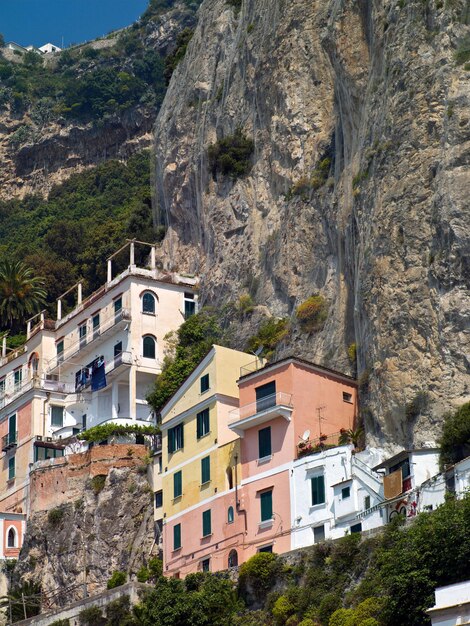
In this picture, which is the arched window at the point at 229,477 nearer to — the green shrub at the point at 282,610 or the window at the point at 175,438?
the window at the point at 175,438

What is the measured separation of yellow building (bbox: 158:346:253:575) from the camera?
6128cm

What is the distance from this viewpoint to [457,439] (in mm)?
53219

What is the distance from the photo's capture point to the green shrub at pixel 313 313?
69250 millimetres

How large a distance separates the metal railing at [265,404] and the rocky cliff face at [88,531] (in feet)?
33.1

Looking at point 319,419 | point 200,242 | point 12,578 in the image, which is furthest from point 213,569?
point 200,242

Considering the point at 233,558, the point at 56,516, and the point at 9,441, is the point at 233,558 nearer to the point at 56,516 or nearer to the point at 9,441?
the point at 56,516

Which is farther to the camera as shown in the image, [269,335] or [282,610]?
[269,335]

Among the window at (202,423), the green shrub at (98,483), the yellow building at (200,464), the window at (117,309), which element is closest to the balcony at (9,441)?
the window at (117,309)

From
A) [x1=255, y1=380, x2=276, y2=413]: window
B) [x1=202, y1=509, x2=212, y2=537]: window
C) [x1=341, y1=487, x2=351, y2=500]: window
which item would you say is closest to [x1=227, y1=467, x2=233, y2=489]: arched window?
[x1=202, y1=509, x2=212, y2=537]: window

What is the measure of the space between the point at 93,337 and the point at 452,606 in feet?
151

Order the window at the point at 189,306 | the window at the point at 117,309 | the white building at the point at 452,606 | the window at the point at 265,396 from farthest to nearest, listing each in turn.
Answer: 1. the window at the point at 189,306
2. the window at the point at 117,309
3. the window at the point at 265,396
4. the white building at the point at 452,606

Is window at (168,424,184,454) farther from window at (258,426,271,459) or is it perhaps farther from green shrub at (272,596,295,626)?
green shrub at (272,596,295,626)

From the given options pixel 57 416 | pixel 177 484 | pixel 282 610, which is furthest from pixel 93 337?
pixel 282 610

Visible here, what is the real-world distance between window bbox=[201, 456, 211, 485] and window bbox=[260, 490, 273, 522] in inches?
150
